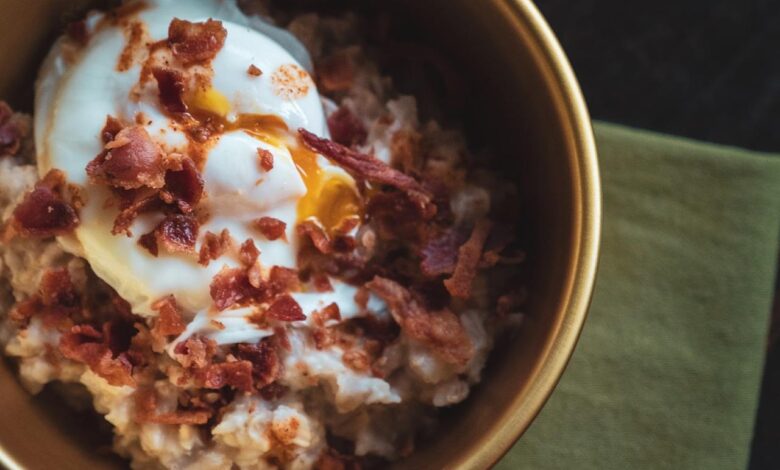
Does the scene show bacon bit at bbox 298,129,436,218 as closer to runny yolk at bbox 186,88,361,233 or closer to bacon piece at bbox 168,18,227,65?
runny yolk at bbox 186,88,361,233

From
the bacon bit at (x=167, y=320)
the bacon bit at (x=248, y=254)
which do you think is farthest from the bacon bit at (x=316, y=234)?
the bacon bit at (x=167, y=320)

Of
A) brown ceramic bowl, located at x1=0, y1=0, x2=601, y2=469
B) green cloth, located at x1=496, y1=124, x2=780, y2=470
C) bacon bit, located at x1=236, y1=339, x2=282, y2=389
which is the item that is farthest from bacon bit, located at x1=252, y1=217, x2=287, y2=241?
green cloth, located at x1=496, y1=124, x2=780, y2=470

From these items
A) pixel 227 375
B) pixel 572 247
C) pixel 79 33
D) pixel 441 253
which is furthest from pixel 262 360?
pixel 79 33

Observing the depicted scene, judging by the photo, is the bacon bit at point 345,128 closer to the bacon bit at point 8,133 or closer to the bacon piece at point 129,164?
the bacon piece at point 129,164

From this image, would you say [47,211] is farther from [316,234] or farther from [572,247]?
[572,247]

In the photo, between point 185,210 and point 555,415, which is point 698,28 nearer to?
point 555,415
